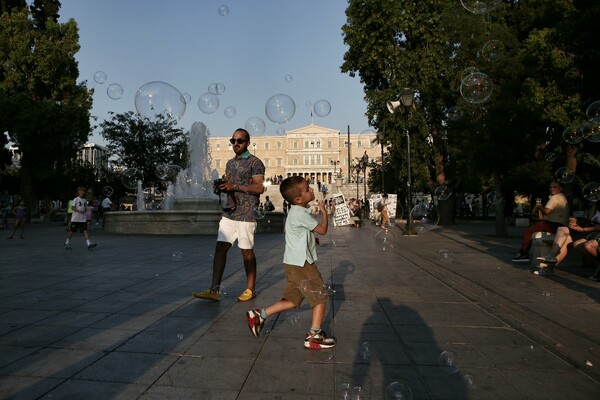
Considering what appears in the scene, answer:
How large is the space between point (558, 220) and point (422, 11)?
61.5 feet

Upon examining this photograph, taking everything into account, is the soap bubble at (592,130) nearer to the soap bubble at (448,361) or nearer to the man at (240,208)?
the man at (240,208)

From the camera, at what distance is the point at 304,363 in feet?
11.4

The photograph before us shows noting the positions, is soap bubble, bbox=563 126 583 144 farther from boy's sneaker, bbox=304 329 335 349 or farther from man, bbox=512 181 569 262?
boy's sneaker, bbox=304 329 335 349

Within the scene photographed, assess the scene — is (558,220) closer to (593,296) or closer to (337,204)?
(593,296)

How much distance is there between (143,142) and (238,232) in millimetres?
39575

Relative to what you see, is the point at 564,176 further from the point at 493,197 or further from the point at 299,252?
the point at 299,252

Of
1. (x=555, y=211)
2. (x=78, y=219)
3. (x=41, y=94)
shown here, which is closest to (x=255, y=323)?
(x=555, y=211)

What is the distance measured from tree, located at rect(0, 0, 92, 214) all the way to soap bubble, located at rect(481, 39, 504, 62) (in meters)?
24.9

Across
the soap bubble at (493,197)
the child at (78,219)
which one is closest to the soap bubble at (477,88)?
the soap bubble at (493,197)

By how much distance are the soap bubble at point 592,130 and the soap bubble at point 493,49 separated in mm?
3675

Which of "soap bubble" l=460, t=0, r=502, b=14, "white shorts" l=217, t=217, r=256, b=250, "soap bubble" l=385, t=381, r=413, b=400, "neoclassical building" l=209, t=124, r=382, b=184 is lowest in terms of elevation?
"soap bubble" l=385, t=381, r=413, b=400

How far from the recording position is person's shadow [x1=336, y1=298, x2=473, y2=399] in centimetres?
294

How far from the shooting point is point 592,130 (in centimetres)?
1089

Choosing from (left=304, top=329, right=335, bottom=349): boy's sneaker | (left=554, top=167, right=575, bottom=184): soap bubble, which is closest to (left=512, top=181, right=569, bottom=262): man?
(left=554, top=167, right=575, bottom=184): soap bubble
